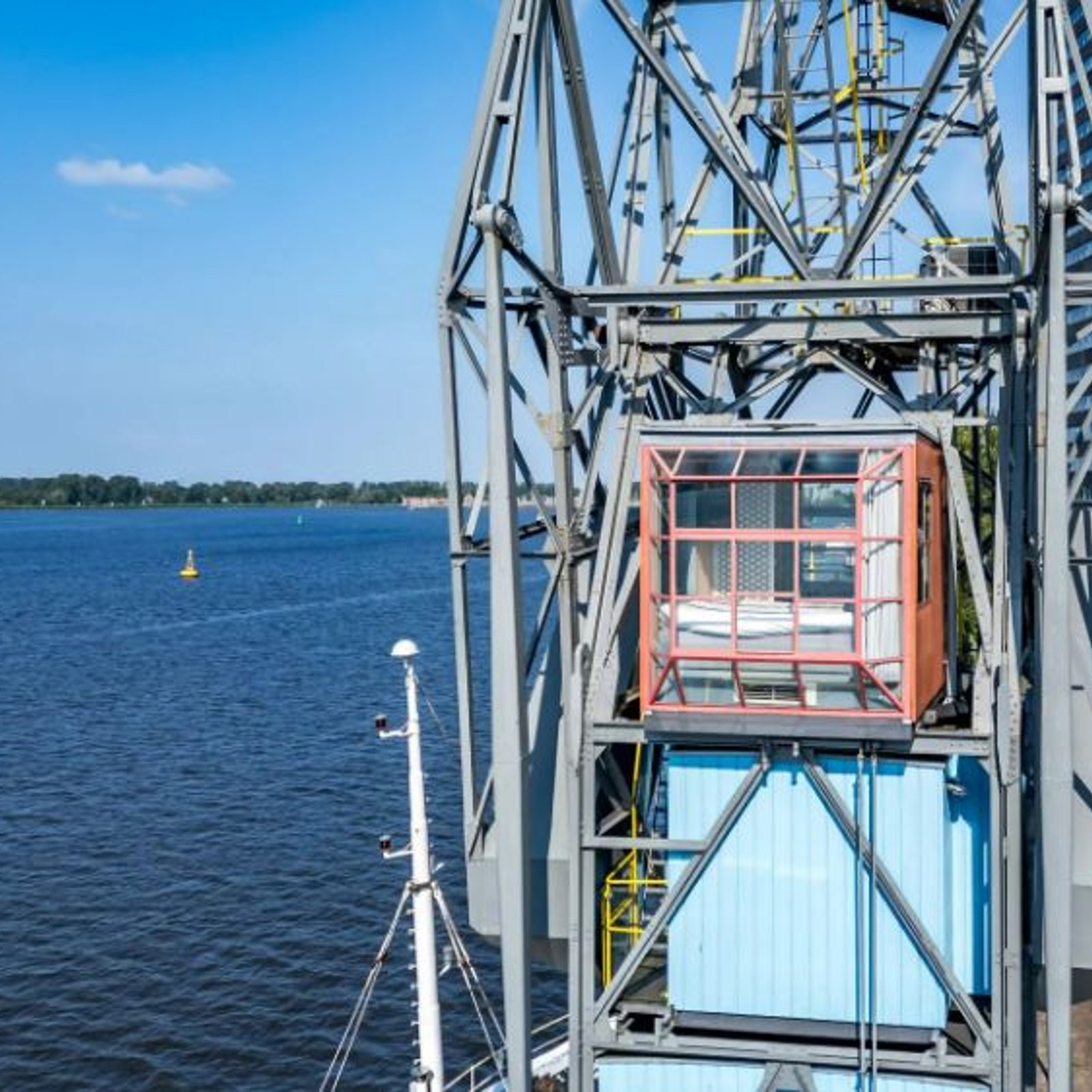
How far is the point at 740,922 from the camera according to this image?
16.0m

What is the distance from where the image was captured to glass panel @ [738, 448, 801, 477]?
1504 centimetres

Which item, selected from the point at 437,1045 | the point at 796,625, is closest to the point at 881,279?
the point at 796,625

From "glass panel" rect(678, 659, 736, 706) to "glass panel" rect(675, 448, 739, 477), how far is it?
2099 millimetres

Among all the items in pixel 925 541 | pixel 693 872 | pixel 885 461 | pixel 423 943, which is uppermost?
pixel 885 461

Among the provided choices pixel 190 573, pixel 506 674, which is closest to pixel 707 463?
pixel 506 674

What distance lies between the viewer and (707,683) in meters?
15.6

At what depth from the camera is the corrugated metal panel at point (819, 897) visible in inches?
613

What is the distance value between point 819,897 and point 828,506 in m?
4.48

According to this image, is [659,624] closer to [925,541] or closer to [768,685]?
[768,685]

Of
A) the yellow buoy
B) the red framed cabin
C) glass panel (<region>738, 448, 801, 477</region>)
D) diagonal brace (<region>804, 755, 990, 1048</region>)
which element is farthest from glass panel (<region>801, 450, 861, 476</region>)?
the yellow buoy

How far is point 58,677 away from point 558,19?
54.4 m

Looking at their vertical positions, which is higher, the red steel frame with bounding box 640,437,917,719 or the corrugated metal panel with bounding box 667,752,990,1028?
the red steel frame with bounding box 640,437,917,719

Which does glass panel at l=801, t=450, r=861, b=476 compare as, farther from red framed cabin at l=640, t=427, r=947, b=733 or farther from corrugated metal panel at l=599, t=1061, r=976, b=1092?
corrugated metal panel at l=599, t=1061, r=976, b=1092

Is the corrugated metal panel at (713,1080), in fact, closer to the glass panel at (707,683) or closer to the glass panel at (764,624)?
the glass panel at (707,683)
